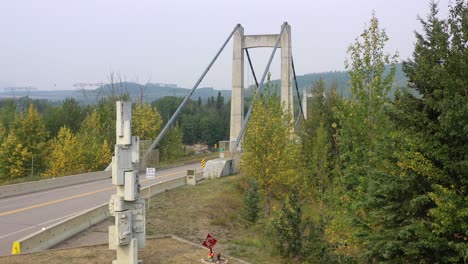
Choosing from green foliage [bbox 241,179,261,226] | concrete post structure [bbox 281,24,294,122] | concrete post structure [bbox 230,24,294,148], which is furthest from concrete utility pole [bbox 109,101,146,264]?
concrete post structure [bbox 281,24,294,122]

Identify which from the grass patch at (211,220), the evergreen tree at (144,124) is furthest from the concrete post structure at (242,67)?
the evergreen tree at (144,124)

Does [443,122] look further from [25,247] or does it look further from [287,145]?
[287,145]

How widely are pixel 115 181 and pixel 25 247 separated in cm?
476

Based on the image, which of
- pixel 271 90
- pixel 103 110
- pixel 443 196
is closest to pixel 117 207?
pixel 443 196

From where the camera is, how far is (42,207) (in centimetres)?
2006

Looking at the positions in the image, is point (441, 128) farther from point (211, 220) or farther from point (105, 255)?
point (211, 220)

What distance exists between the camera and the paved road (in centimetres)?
1568

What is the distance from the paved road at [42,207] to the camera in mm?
15680

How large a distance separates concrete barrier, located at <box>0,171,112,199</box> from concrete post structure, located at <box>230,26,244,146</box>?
1126 cm

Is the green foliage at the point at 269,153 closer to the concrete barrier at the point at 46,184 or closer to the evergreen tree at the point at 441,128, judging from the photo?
the concrete barrier at the point at 46,184

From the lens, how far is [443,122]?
831 centimetres

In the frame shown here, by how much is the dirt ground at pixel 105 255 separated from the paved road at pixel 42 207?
2.25m

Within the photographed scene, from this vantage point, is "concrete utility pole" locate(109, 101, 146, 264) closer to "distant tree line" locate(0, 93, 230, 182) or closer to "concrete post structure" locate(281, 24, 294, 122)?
"distant tree line" locate(0, 93, 230, 182)

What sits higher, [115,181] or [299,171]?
[115,181]
